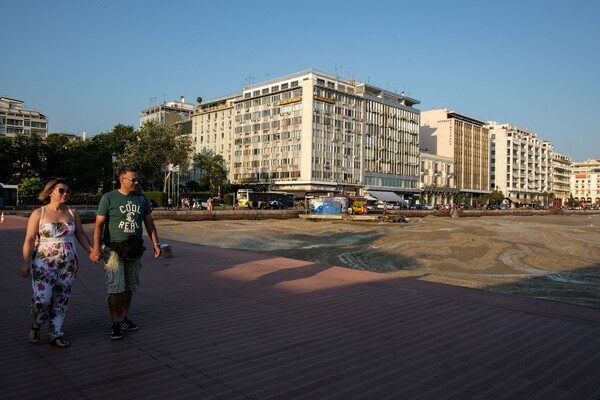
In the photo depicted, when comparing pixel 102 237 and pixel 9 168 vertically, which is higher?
pixel 9 168

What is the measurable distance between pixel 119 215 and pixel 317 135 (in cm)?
7794

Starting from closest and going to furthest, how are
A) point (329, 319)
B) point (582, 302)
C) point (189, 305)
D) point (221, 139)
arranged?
1. point (329, 319)
2. point (189, 305)
3. point (582, 302)
4. point (221, 139)

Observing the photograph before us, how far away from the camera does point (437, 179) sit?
11006cm

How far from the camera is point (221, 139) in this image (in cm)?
10000

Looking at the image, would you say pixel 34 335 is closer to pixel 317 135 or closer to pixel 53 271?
pixel 53 271

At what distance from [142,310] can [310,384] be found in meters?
3.34

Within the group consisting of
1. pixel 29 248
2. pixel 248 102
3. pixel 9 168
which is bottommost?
pixel 29 248

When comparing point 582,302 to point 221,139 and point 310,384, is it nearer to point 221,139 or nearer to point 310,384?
point 310,384

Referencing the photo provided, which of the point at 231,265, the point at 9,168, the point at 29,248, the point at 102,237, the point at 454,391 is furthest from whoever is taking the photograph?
the point at 9,168

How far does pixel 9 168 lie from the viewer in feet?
214

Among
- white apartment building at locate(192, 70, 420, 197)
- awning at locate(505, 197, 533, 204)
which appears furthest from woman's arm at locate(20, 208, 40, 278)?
awning at locate(505, 197, 533, 204)

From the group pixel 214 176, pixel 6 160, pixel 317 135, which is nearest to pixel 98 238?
pixel 6 160

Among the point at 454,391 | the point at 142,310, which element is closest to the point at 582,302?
the point at 454,391

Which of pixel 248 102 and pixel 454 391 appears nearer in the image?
pixel 454 391
